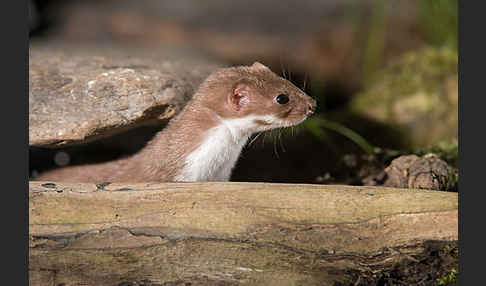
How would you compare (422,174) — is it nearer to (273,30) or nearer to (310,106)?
(310,106)

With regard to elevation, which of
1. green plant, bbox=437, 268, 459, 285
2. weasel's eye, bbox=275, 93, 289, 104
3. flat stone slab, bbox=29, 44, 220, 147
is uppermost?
weasel's eye, bbox=275, 93, 289, 104

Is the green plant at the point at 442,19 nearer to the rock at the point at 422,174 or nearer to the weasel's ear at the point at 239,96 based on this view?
the rock at the point at 422,174

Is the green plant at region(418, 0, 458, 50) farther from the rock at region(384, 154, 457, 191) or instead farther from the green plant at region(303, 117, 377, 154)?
the rock at region(384, 154, 457, 191)

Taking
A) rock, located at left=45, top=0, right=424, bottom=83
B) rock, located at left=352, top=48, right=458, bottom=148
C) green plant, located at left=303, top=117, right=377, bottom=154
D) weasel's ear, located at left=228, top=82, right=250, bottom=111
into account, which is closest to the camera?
weasel's ear, located at left=228, top=82, right=250, bottom=111

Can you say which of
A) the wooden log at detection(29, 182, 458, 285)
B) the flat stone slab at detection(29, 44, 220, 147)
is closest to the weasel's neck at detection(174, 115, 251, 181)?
the flat stone slab at detection(29, 44, 220, 147)

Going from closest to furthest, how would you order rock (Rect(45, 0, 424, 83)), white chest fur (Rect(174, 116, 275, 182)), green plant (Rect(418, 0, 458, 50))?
1. white chest fur (Rect(174, 116, 275, 182))
2. green plant (Rect(418, 0, 458, 50))
3. rock (Rect(45, 0, 424, 83))

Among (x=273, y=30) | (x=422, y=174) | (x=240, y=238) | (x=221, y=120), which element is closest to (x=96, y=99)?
(x=221, y=120)

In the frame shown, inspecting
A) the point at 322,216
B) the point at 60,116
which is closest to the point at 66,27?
the point at 60,116

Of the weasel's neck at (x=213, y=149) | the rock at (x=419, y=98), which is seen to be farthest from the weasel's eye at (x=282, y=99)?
the rock at (x=419, y=98)

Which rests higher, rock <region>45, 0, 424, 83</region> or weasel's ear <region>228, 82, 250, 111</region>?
weasel's ear <region>228, 82, 250, 111</region>
